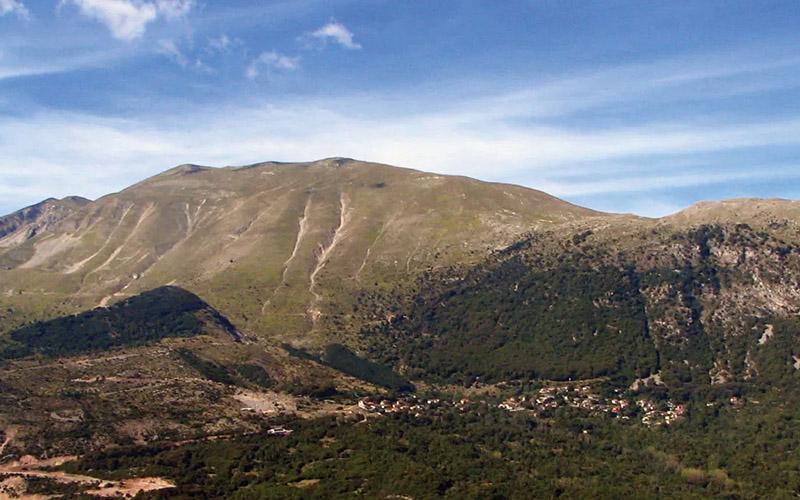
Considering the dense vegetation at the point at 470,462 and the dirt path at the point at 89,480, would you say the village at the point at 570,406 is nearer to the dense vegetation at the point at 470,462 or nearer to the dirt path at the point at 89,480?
the dense vegetation at the point at 470,462

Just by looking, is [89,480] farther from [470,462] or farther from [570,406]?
[570,406]

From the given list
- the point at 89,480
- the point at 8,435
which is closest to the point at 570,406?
the point at 89,480

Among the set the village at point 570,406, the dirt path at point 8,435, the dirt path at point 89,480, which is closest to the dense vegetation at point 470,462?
the dirt path at point 89,480

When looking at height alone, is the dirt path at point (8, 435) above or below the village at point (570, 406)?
above

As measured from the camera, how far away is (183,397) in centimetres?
15675

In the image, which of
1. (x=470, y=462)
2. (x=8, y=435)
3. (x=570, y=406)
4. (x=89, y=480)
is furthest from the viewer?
(x=570, y=406)

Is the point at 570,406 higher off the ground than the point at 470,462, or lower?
lower

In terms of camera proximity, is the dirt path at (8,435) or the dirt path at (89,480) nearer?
the dirt path at (89,480)

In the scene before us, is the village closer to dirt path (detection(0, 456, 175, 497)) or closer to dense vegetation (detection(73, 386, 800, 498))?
dense vegetation (detection(73, 386, 800, 498))

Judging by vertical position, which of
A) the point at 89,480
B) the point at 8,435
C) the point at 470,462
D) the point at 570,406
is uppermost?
the point at 8,435

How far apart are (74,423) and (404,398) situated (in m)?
73.8

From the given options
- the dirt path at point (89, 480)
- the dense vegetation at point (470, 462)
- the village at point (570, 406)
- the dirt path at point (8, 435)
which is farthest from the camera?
the village at point (570, 406)

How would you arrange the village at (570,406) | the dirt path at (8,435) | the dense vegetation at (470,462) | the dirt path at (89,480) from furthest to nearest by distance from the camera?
the village at (570,406)
the dirt path at (8,435)
the dense vegetation at (470,462)
the dirt path at (89,480)

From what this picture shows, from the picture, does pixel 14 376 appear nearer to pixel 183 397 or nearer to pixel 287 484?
pixel 183 397
